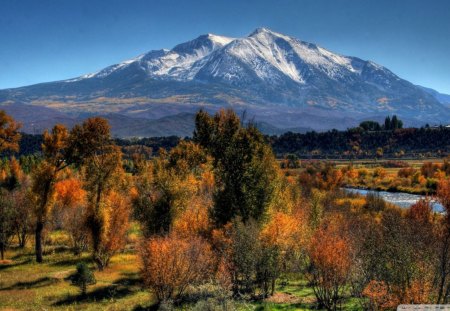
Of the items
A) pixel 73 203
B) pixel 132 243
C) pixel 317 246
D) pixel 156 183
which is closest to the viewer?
pixel 317 246

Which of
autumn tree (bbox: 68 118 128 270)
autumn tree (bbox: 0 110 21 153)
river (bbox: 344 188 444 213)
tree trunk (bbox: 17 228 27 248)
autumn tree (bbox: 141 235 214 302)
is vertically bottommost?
river (bbox: 344 188 444 213)

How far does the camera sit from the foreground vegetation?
126 feet

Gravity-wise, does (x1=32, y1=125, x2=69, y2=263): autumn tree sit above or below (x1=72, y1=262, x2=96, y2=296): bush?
above

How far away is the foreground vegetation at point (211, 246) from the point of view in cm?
3844

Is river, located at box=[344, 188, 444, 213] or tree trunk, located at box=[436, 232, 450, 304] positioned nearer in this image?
tree trunk, located at box=[436, 232, 450, 304]

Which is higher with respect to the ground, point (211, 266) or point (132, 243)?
point (211, 266)

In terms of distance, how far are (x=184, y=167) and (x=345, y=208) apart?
39.0 metres

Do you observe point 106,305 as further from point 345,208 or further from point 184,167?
point 345,208

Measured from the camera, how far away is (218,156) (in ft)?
219

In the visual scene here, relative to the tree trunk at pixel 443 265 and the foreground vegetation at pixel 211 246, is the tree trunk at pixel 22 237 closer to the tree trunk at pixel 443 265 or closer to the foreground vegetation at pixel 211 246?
the foreground vegetation at pixel 211 246

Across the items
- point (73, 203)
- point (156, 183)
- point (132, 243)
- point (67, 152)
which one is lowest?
point (132, 243)

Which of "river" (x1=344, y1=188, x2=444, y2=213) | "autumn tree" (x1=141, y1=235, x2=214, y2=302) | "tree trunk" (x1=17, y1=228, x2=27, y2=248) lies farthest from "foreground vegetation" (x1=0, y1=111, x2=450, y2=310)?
"river" (x1=344, y1=188, x2=444, y2=213)

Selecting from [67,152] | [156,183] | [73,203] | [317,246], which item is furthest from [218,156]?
[73,203]

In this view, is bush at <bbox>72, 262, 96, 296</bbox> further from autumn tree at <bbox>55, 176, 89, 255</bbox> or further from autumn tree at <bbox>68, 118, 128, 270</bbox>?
autumn tree at <bbox>55, 176, 89, 255</bbox>
